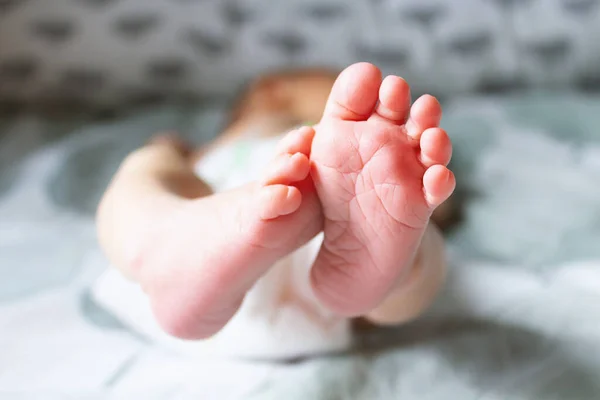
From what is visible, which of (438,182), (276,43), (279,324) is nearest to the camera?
(438,182)

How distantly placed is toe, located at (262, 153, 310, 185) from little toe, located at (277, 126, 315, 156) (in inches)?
A: 0.6

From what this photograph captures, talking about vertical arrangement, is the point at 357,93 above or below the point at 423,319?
above

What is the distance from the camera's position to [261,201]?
0.51 metres

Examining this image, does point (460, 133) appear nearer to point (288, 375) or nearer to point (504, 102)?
point (504, 102)

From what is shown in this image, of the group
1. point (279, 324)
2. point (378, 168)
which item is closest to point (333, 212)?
point (378, 168)

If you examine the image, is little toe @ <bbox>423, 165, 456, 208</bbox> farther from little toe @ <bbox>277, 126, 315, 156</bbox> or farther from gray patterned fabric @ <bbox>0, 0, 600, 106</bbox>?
gray patterned fabric @ <bbox>0, 0, 600, 106</bbox>

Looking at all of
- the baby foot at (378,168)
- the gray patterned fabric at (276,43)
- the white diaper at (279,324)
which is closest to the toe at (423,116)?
the baby foot at (378,168)

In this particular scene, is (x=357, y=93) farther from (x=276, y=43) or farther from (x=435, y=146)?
(x=276, y=43)

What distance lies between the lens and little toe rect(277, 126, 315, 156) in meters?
0.54

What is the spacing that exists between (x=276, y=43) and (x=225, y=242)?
0.86m

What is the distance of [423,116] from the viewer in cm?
52

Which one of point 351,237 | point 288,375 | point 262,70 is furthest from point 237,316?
point 262,70

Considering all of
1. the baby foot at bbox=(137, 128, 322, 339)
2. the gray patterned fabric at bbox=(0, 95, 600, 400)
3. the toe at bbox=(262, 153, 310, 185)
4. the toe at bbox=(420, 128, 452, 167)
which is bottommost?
the gray patterned fabric at bbox=(0, 95, 600, 400)

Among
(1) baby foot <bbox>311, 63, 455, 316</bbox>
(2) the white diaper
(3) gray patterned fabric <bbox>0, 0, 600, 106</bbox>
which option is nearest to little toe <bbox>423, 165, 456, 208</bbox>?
(1) baby foot <bbox>311, 63, 455, 316</bbox>
